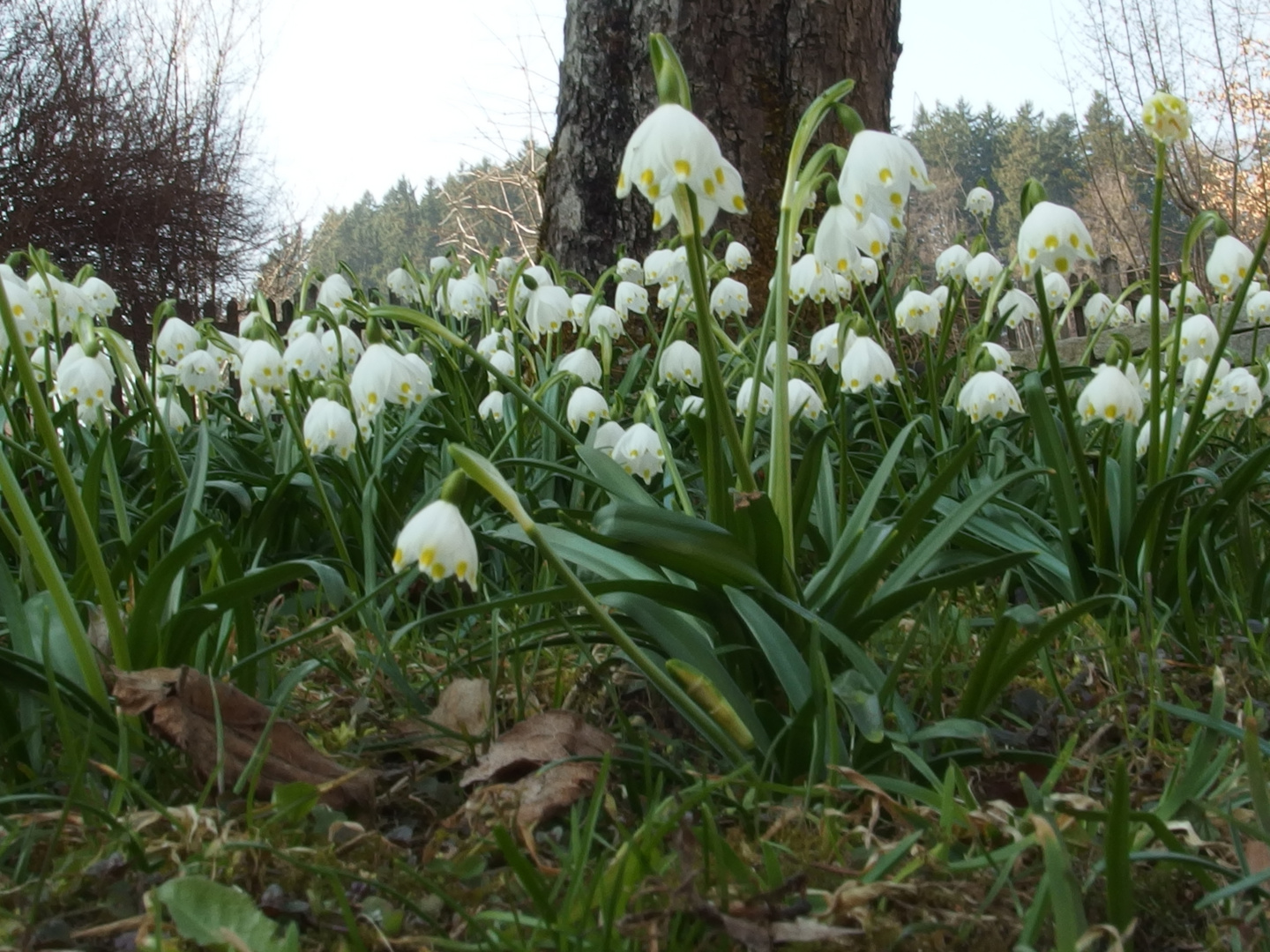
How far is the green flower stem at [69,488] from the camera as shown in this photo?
3.85 ft

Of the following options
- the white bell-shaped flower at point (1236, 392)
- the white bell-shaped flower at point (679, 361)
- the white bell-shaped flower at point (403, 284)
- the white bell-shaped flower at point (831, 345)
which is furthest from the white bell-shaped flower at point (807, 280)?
the white bell-shaped flower at point (403, 284)

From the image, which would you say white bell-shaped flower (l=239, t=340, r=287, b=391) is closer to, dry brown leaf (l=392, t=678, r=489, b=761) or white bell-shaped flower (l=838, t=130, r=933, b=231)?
dry brown leaf (l=392, t=678, r=489, b=761)

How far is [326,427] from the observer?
2049 millimetres

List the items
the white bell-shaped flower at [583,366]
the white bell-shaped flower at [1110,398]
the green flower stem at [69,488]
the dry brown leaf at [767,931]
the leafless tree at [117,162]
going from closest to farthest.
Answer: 1. the dry brown leaf at [767,931]
2. the green flower stem at [69,488]
3. the white bell-shaped flower at [1110,398]
4. the white bell-shaped flower at [583,366]
5. the leafless tree at [117,162]

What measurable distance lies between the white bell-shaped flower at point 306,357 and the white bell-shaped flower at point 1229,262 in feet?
5.79

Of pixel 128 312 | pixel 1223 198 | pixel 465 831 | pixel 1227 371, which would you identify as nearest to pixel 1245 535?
pixel 1227 371

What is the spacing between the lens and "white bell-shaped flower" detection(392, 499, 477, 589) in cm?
108

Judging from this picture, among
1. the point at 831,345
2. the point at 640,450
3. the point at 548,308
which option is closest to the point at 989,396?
the point at 831,345

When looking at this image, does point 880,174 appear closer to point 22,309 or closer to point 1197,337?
point 22,309

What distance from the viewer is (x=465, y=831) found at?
126 cm

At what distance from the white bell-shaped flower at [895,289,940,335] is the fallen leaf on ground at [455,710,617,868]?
5.55 feet

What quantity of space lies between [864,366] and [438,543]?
136 cm

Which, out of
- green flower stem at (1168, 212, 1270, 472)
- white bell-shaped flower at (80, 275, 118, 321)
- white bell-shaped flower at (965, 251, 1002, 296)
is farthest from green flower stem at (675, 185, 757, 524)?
white bell-shaped flower at (80, 275, 118, 321)

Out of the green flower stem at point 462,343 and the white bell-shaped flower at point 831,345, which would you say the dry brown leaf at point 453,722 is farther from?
the white bell-shaped flower at point 831,345
